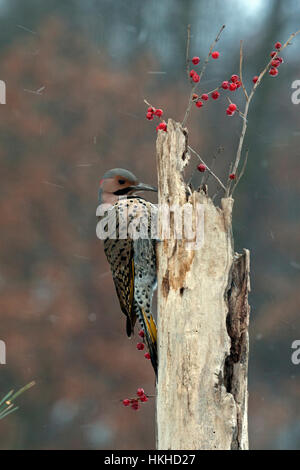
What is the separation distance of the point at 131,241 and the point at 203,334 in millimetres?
548

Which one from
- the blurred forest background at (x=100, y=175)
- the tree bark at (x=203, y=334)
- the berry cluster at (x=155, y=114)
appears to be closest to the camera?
the tree bark at (x=203, y=334)

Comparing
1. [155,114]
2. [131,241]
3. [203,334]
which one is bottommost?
[203,334]

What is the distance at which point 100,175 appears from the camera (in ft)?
15.4

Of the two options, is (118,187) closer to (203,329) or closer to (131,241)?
(131,241)

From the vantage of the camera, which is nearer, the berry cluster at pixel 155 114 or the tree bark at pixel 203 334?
the tree bark at pixel 203 334

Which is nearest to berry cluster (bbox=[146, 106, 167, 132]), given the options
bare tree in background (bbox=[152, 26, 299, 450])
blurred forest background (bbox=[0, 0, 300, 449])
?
bare tree in background (bbox=[152, 26, 299, 450])

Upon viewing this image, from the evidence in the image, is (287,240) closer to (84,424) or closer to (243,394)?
(84,424)

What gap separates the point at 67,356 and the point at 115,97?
2.14 metres

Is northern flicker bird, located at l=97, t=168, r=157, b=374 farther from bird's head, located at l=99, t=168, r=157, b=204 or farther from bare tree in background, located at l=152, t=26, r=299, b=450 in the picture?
bare tree in background, located at l=152, t=26, r=299, b=450

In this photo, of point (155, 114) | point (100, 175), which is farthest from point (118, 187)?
point (100, 175)

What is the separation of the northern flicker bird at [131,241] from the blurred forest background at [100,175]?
2465mm

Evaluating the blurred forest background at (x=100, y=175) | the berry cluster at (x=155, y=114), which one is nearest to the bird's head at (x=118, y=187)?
the berry cluster at (x=155, y=114)

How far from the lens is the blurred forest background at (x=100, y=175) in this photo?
15.1ft

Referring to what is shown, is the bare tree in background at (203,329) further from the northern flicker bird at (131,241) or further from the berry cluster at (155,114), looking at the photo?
the northern flicker bird at (131,241)
